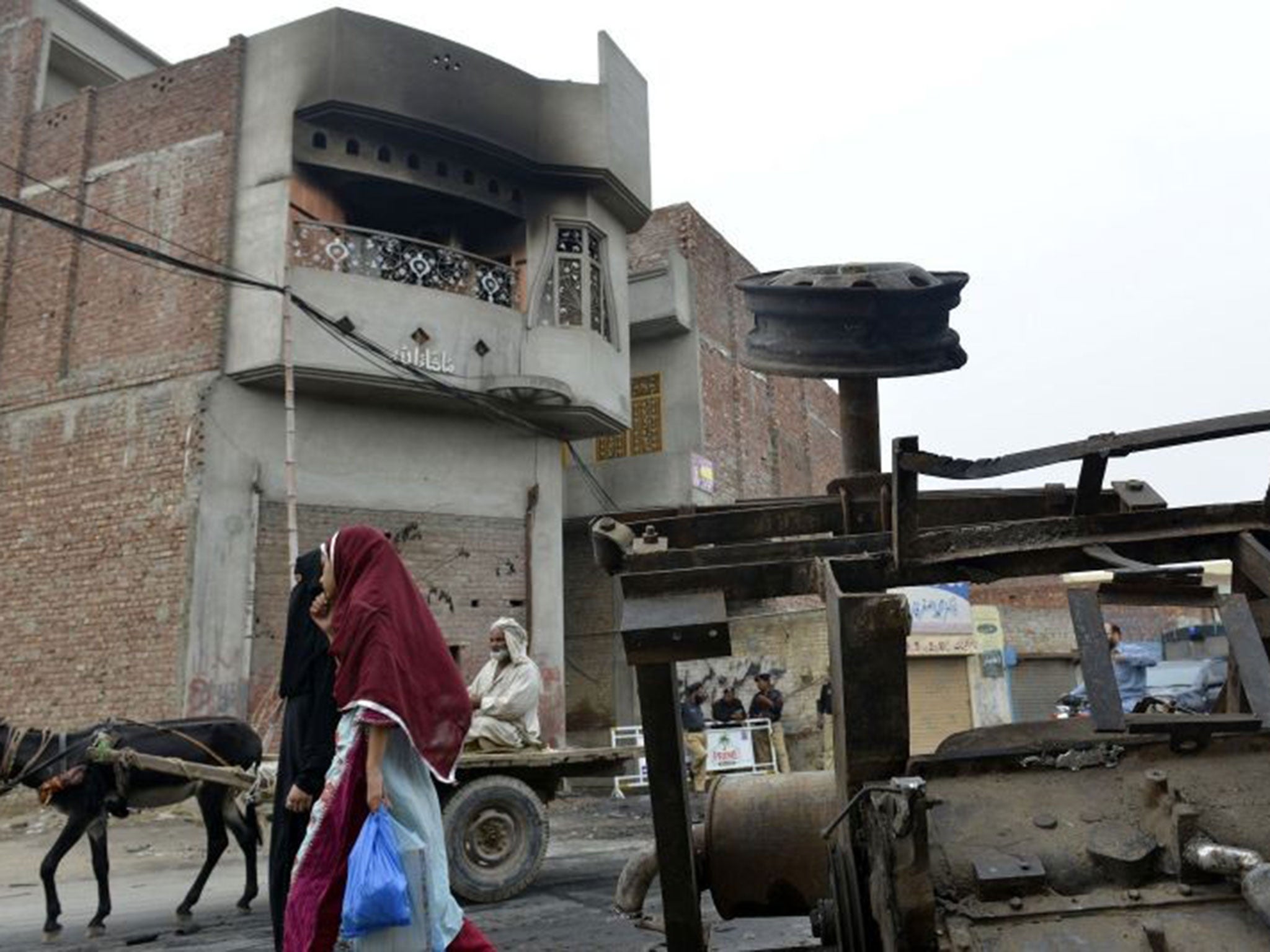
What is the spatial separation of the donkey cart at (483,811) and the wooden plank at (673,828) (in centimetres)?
428

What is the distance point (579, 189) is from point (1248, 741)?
48.3 ft

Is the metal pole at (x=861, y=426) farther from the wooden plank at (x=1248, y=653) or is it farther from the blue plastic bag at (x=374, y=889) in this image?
the blue plastic bag at (x=374, y=889)

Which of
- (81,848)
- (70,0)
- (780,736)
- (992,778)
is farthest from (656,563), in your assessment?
(70,0)

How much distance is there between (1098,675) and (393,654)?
6.83 ft

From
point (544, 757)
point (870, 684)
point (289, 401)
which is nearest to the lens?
point (870, 684)

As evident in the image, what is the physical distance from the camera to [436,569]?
14.3 meters

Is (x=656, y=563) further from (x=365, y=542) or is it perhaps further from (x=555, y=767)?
(x=555, y=767)

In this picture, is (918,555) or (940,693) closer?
(918,555)

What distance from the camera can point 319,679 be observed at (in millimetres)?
3838

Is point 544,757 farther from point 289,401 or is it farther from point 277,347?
point 277,347

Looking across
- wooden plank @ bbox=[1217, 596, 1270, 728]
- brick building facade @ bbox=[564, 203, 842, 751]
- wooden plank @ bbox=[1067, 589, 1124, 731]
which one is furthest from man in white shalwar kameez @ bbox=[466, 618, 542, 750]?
brick building facade @ bbox=[564, 203, 842, 751]

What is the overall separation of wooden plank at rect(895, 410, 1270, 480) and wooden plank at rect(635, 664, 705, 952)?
97 cm

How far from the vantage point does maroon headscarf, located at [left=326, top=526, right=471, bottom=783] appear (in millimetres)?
3318

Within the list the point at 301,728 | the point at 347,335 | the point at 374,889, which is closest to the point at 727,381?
the point at 347,335
